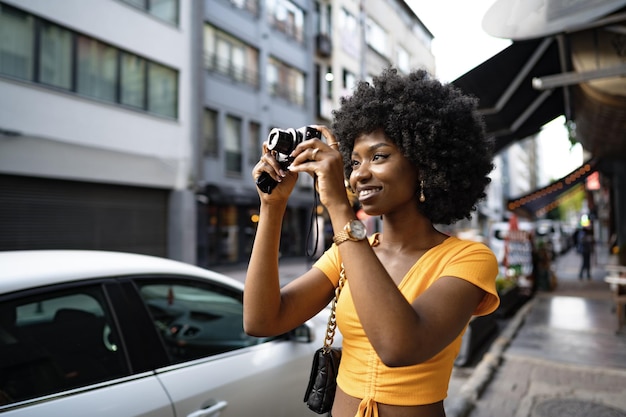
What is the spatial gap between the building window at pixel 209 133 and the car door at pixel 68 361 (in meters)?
15.7

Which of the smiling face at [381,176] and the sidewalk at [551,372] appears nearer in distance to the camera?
the smiling face at [381,176]

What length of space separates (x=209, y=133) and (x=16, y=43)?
7.38m

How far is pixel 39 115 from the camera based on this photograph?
1174 centimetres

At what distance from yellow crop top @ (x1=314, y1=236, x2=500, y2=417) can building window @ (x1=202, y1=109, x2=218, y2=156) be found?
1670 cm

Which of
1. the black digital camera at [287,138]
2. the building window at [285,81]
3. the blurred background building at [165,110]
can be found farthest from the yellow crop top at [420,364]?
the building window at [285,81]

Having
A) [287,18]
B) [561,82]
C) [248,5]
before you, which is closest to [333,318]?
[561,82]

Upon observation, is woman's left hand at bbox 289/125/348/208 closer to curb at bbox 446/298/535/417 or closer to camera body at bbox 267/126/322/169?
camera body at bbox 267/126/322/169

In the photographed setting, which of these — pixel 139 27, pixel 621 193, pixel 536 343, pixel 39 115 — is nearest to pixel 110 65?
pixel 139 27

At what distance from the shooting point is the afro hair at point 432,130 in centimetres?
147

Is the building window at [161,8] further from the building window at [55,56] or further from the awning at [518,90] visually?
the awning at [518,90]

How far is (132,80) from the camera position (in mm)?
14414

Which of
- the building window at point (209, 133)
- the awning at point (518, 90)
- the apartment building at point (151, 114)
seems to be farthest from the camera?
the building window at point (209, 133)

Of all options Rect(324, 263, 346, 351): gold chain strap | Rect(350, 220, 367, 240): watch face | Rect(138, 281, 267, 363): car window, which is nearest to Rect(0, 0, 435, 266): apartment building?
Rect(138, 281, 267, 363): car window

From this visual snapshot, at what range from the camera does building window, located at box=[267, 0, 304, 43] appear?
807 inches
